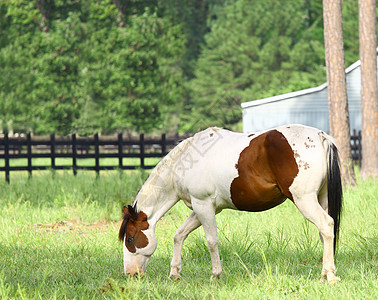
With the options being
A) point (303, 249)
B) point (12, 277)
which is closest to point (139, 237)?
point (12, 277)

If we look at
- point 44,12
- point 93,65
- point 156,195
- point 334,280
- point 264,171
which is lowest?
point 334,280

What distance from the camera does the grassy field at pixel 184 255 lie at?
5.49 meters

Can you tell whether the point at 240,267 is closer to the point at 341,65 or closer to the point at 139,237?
the point at 139,237

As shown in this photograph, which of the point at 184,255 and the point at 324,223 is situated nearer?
the point at 324,223

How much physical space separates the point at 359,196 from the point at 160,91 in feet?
92.9

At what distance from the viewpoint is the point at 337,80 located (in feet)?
43.8

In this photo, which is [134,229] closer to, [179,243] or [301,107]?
[179,243]

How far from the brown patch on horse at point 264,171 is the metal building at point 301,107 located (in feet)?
64.8

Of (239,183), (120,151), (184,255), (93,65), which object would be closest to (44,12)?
(93,65)

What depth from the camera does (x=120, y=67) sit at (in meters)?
35.8

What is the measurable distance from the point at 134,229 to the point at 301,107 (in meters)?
20.2

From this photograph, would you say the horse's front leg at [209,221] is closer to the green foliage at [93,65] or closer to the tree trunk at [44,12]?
the green foliage at [93,65]

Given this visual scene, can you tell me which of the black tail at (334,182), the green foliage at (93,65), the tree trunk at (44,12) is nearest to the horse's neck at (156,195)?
the black tail at (334,182)

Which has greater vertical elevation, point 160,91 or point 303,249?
point 160,91
